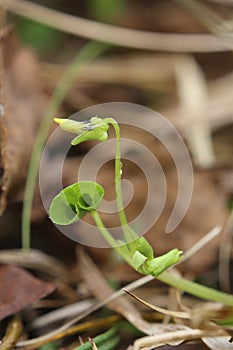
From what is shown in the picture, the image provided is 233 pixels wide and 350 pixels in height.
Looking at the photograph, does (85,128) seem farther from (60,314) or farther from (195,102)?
(195,102)

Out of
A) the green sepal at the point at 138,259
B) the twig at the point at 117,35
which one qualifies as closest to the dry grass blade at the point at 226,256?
the green sepal at the point at 138,259

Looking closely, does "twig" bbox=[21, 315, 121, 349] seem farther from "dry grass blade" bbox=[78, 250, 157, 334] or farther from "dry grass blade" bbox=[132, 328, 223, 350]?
"dry grass blade" bbox=[132, 328, 223, 350]

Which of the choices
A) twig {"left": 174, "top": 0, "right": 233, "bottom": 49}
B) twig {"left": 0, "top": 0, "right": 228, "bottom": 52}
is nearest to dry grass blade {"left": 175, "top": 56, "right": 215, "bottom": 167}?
twig {"left": 0, "top": 0, "right": 228, "bottom": 52}

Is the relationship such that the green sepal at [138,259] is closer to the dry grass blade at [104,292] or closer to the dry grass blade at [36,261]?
the dry grass blade at [104,292]

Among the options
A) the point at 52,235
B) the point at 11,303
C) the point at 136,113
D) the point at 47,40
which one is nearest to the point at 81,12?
the point at 47,40

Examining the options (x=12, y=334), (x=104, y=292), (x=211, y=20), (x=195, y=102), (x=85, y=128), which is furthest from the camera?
(x=195, y=102)

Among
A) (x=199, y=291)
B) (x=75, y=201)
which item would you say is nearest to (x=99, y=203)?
(x=75, y=201)
